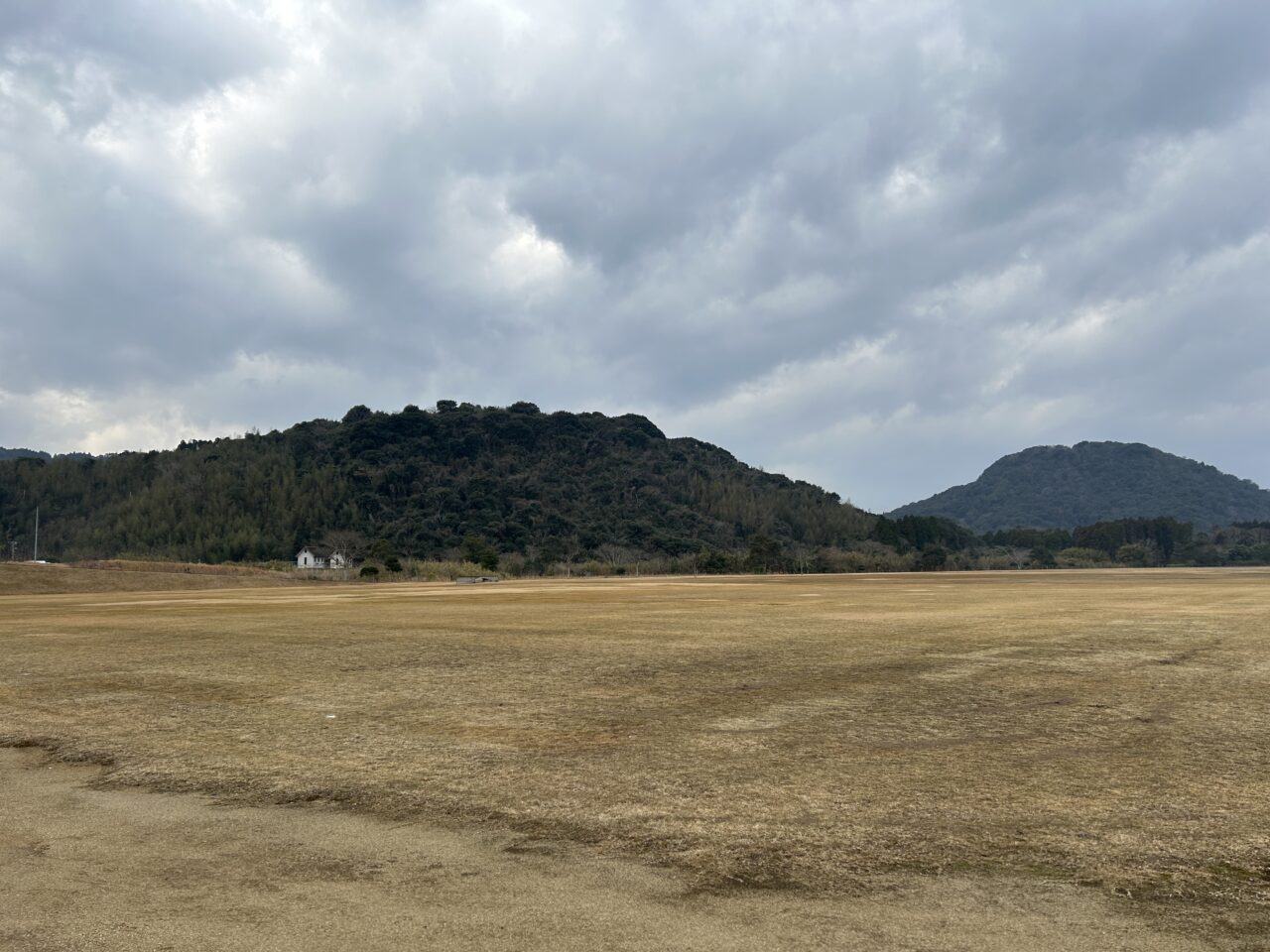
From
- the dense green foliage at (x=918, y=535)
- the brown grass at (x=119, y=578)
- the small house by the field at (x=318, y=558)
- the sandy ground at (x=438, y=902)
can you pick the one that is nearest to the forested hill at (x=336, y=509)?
the small house by the field at (x=318, y=558)

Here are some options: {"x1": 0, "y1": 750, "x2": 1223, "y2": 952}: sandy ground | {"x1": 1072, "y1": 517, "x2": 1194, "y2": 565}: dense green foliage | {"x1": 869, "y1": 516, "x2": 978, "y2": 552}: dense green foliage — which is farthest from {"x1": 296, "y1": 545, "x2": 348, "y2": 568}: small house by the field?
{"x1": 1072, "y1": 517, "x2": 1194, "y2": 565}: dense green foliage

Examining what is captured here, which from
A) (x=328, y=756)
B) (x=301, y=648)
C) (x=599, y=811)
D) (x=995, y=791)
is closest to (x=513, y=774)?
(x=599, y=811)

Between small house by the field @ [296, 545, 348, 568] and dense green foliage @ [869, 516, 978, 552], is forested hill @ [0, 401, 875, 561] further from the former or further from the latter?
dense green foliage @ [869, 516, 978, 552]

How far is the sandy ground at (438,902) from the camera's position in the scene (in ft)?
14.5

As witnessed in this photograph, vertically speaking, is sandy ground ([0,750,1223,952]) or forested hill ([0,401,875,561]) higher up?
forested hill ([0,401,875,561])

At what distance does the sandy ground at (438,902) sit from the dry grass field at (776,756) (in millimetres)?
49

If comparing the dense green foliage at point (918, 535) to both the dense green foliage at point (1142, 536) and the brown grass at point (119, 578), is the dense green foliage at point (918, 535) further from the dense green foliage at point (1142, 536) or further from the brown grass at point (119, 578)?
the brown grass at point (119, 578)

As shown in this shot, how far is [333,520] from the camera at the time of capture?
162 metres

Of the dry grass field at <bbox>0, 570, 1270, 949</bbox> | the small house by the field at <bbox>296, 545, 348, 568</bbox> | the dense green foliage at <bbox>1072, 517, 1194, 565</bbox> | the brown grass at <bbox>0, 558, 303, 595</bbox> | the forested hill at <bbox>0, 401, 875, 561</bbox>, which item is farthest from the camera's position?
the dense green foliage at <bbox>1072, 517, 1194, 565</bbox>

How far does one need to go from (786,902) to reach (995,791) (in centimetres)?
307

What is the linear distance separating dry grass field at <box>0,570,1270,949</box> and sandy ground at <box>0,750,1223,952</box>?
49 mm

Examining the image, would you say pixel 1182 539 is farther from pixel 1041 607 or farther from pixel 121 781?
pixel 121 781

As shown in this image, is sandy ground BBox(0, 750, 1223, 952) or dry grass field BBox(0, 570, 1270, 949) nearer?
sandy ground BBox(0, 750, 1223, 952)

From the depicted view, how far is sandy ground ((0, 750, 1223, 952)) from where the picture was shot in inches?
175
